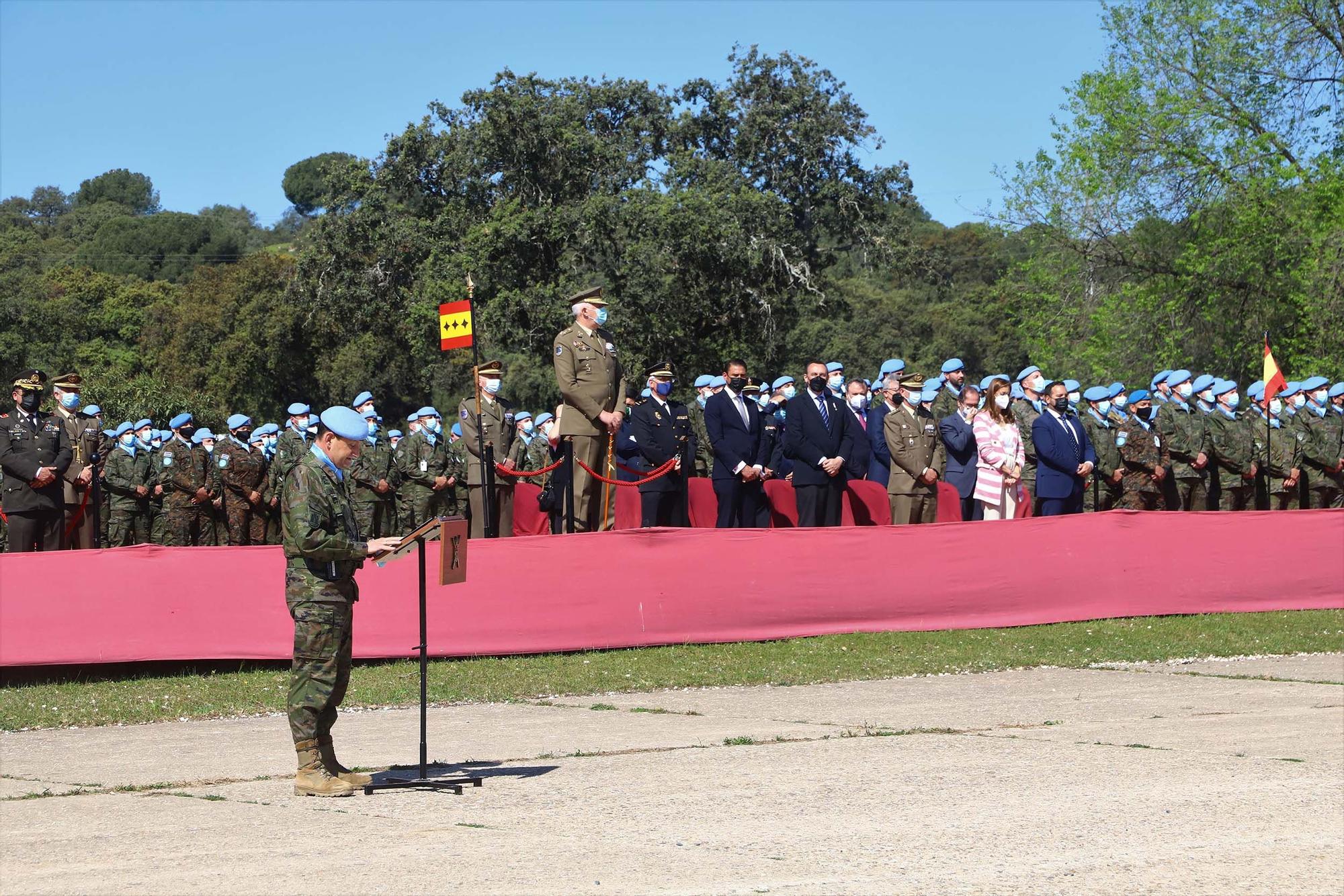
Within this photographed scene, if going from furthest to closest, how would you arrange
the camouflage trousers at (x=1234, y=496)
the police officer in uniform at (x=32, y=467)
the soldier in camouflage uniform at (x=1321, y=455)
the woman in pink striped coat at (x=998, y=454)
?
1. the soldier in camouflage uniform at (x=1321, y=455)
2. the camouflage trousers at (x=1234, y=496)
3. the woman in pink striped coat at (x=998, y=454)
4. the police officer in uniform at (x=32, y=467)

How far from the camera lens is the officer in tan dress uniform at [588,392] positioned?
13906 millimetres

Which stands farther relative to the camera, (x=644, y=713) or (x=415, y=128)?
(x=415, y=128)

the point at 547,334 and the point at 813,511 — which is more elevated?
the point at 547,334

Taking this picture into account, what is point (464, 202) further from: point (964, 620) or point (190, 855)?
point (190, 855)

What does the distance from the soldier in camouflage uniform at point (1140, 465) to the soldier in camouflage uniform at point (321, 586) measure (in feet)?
38.8

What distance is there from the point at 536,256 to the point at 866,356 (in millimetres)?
25987

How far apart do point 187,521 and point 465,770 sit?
507 inches

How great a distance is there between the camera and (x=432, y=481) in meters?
19.3

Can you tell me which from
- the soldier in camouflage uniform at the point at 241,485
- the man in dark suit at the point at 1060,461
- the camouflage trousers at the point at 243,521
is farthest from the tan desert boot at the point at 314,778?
the camouflage trousers at the point at 243,521

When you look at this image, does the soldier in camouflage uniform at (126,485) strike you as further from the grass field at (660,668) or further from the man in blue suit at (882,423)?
the man in blue suit at (882,423)

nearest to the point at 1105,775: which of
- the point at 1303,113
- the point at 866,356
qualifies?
the point at 1303,113

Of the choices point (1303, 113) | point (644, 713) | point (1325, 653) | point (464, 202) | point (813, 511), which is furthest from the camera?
point (464, 202)

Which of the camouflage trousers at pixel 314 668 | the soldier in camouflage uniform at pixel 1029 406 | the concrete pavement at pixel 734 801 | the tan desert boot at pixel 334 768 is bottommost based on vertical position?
the concrete pavement at pixel 734 801

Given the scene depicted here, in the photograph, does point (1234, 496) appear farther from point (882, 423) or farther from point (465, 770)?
point (465, 770)
